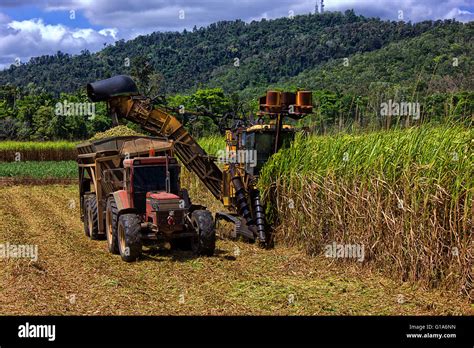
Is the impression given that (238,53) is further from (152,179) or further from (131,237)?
(131,237)

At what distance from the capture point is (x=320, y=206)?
1102 cm

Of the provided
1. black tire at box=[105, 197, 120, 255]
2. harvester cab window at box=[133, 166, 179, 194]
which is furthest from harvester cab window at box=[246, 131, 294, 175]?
black tire at box=[105, 197, 120, 255]

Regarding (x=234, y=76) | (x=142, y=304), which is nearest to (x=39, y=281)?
(x=142, y=304)

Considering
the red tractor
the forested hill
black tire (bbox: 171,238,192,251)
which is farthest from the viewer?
the forested hill

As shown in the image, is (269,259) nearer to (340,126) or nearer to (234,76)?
(340,126)

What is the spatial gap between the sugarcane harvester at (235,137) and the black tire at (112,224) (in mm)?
2800

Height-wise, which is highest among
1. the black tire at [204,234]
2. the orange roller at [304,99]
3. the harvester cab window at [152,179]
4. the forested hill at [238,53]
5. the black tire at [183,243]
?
the forested hill at [238,53]

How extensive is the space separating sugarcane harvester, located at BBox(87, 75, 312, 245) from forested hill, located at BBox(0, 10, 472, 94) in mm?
41608

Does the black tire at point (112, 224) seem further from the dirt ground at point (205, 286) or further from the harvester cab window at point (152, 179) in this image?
the harvester cab window at point (152, 179)

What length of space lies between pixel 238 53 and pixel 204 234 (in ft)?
386

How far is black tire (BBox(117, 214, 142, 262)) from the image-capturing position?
34.8ft

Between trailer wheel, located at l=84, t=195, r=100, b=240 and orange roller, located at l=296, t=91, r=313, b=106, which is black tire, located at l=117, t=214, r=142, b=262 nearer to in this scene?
trailer wheel, located at l=84, t=195, r=100, b=240

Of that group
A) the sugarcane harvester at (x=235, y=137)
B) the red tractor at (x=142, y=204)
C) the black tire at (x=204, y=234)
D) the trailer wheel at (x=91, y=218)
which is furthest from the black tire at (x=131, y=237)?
the sugarcane harvester at (x=235, y=137)

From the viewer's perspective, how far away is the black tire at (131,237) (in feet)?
34.8
